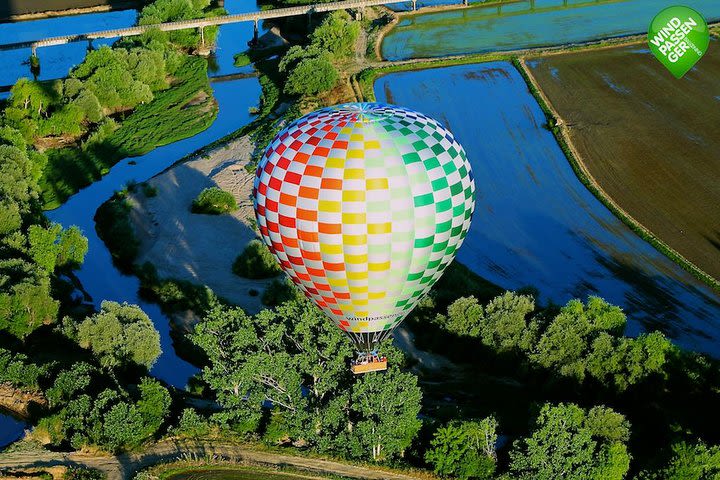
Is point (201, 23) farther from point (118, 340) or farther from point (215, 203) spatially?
point (118, 340)

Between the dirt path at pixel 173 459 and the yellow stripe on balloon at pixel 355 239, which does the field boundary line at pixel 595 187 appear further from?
the yellow stripe on balloon at pixel 355 239

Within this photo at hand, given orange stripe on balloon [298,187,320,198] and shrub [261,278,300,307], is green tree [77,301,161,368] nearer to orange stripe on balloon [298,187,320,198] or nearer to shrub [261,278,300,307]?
shrub [261,278,300,307]

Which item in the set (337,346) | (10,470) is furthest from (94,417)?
(337,346)

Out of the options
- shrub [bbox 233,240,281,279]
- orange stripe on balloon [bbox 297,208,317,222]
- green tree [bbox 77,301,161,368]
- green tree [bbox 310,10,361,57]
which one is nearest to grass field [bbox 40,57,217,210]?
green tree [bbox 310,10,361,57]

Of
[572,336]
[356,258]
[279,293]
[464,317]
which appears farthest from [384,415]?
[279,293]

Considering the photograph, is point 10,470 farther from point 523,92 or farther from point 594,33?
point 594,33

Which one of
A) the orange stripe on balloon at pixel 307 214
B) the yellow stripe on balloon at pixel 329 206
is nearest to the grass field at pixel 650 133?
the yellow stripe on balloon at pixel 329 206
